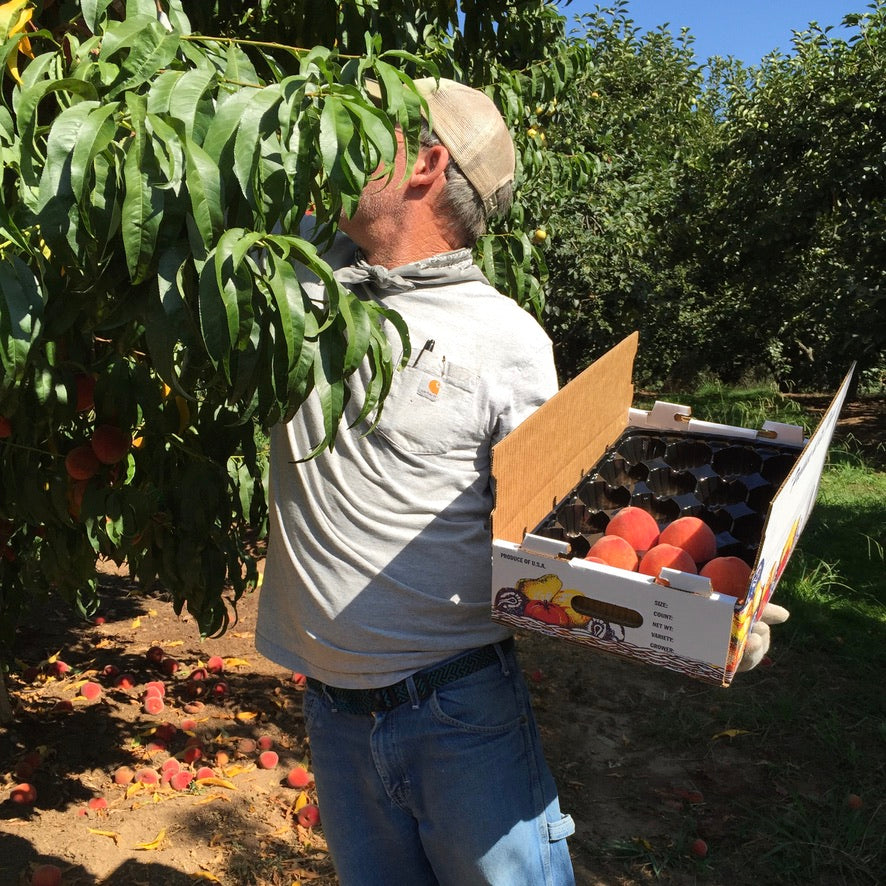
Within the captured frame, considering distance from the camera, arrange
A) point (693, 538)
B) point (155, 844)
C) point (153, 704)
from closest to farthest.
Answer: point (693, 538), point (155, 844), point (153, 704)

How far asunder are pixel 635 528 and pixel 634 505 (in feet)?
0.66

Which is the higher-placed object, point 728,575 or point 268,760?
point 728,575

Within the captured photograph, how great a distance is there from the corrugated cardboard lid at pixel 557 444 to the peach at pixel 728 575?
0.30 metres

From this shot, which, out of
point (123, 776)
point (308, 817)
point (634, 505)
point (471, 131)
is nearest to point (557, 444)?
point (634, 505)

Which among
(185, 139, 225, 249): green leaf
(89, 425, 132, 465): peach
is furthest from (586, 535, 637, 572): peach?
(89, 425, 132, 465): peach

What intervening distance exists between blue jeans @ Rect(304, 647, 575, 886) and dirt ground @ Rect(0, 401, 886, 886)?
3.94 ft

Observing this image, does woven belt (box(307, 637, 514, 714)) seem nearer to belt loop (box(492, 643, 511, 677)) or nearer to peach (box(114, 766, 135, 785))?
belt loop (box(492, 643, 511, 677))

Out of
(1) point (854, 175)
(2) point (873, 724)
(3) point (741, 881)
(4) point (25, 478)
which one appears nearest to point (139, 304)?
(4) point (25, 478)

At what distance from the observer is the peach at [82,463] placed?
1.98 m

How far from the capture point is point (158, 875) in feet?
9.32

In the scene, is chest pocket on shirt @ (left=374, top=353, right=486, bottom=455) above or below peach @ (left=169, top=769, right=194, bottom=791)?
above

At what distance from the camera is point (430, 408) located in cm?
164

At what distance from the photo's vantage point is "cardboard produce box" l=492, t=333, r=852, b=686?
1.34 metres

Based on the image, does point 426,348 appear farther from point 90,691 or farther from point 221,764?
point 90,691
